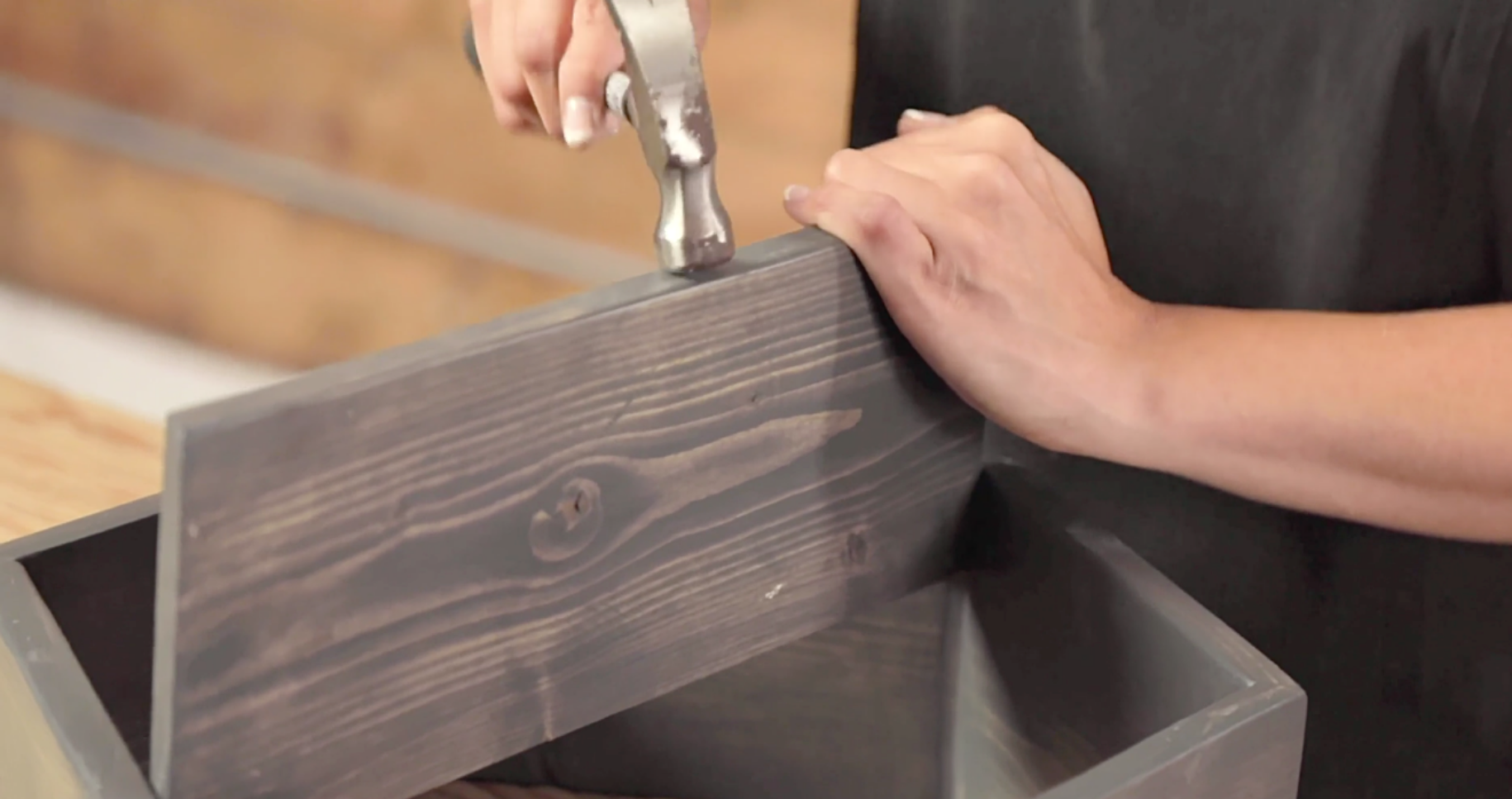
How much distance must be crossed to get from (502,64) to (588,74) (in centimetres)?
10

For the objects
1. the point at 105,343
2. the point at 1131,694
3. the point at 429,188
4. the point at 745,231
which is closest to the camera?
the point at 1131,694

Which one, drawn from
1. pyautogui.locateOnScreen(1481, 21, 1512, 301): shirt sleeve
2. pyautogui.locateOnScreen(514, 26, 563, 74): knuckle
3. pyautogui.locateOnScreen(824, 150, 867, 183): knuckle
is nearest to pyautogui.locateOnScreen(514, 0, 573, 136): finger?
pyautogui.locateOnScreen(514, 26, 563, 74): knuckle

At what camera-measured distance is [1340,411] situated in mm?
461

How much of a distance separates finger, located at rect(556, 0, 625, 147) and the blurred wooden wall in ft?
1.09

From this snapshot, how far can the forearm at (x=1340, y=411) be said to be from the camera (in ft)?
1.48

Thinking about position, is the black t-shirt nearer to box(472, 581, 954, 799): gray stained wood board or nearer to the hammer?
box(472, 581, 954, 799): gray stained wood board

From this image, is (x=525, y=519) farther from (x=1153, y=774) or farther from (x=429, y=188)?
(x=429, y=188)

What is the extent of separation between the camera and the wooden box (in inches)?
14.5

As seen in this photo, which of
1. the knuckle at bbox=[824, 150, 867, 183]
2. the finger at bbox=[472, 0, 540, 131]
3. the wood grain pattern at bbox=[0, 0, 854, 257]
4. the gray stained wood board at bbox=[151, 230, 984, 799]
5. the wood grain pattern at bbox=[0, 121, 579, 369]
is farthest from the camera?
the wood grain pattern at bbox=[0, 121, 579, 369]

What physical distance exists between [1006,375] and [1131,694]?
14cm

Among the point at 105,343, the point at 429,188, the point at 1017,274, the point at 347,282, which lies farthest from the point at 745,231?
the point at 105,343

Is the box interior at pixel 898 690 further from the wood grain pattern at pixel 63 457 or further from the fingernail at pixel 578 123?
the wood grain pattern at pixel 63 457

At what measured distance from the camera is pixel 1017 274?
45 cm

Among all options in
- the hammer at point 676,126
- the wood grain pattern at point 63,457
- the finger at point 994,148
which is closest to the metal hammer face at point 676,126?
the hammer at point 676,126
